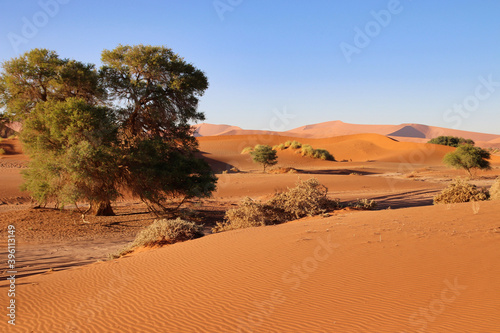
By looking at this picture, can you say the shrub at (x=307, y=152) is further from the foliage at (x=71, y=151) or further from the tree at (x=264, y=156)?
the foliage at (x=71, y=151)

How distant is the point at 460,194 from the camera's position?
51.9 feet

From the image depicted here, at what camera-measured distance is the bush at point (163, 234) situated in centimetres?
1094

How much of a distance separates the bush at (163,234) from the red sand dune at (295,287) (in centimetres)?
183

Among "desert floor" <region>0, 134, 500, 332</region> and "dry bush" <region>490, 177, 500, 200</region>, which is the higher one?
"dry bush" <region>490, 177, 500, 200</region>

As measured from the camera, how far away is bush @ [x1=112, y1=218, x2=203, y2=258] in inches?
431

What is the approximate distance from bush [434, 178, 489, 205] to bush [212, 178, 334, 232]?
5107 mm

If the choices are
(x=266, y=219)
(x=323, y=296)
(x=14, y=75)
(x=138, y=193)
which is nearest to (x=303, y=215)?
(x=266, y=219)

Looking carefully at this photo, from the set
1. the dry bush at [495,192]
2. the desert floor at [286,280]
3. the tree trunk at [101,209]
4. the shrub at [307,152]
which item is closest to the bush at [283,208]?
the desert floor at [286,280]

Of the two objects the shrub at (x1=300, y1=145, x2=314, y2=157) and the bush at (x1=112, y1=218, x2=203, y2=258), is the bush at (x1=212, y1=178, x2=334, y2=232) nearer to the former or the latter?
the bush at (x1=112, y1=218, x2=203, y2=258)

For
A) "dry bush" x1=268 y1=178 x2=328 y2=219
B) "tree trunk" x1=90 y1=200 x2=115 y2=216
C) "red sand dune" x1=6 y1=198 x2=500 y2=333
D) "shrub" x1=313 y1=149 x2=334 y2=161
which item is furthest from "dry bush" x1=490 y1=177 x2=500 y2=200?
"shrub" x1=313 y1=149 x2=334 y2=161

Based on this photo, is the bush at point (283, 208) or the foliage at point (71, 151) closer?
the bush at point (283, 208)

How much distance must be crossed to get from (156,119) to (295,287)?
11.9 metres

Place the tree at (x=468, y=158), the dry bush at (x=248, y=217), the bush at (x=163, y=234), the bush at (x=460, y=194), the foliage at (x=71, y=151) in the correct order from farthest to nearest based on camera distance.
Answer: the tree at (x=468, y=158) < the bush at (x=460, y=194) < the foliage at (x=71, y=151) < the dry bush at (x=248, y=217) < the bush at (x=163, y=234)

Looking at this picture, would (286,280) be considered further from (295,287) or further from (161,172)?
(161,172)
